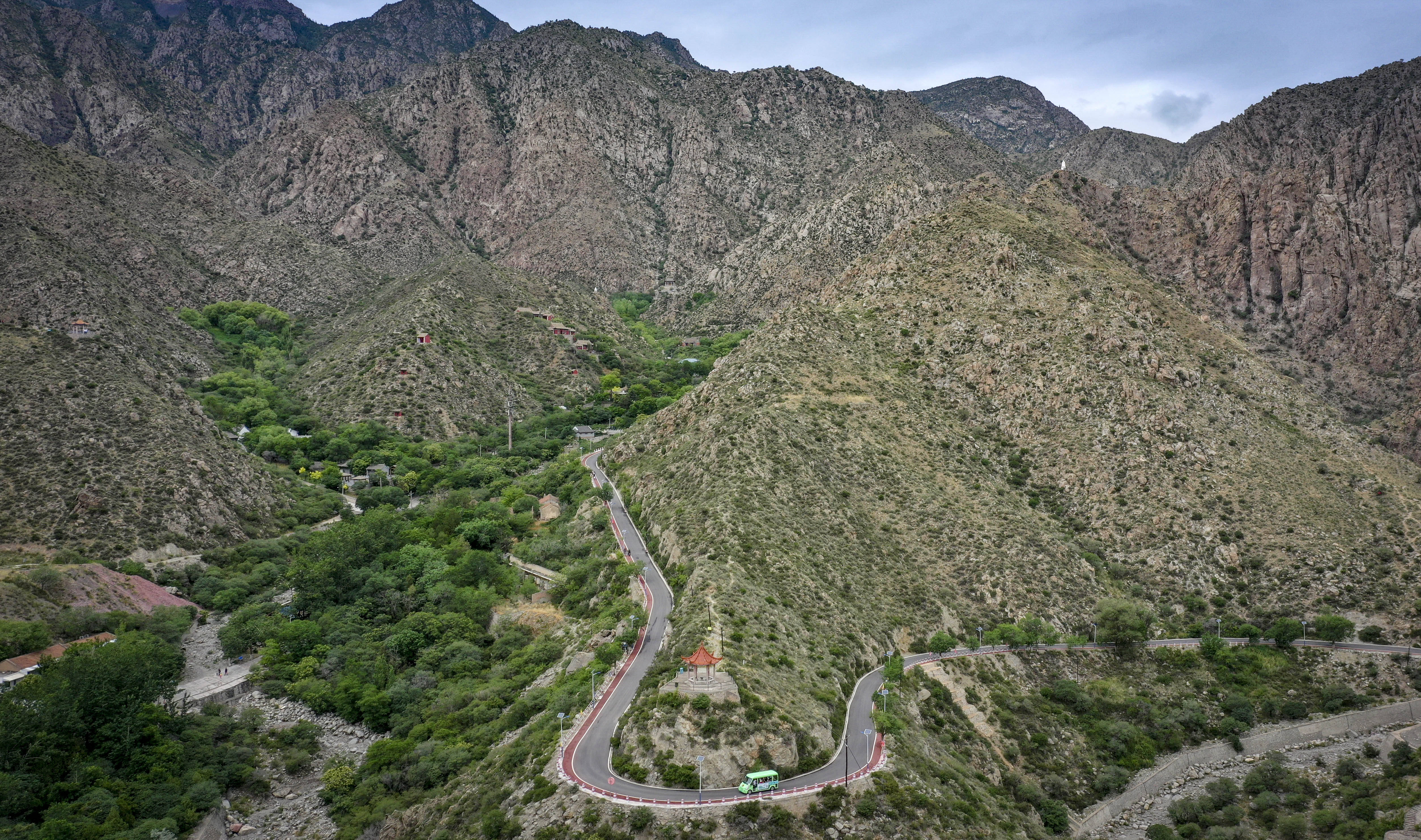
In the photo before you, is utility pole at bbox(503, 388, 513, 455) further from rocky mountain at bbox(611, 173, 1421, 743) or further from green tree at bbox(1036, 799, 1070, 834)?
green tree at bbox(1036, 799, 1070, 834)

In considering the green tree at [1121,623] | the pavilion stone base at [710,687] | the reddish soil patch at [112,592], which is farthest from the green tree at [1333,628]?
the reddish soil patch at [112,592]

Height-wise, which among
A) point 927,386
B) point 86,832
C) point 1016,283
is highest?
point 1016,283

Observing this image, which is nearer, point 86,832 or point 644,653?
point 86,832

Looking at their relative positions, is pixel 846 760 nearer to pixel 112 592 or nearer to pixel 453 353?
pixel 112 592

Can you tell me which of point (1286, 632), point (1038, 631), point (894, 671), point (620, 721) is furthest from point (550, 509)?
point (1286, 632)

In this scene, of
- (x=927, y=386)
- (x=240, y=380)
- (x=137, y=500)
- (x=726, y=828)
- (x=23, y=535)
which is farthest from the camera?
(x=240, y=380)

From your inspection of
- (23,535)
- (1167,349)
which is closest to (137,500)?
(23,535)

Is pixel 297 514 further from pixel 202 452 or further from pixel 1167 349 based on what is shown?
pixel 1167 349
